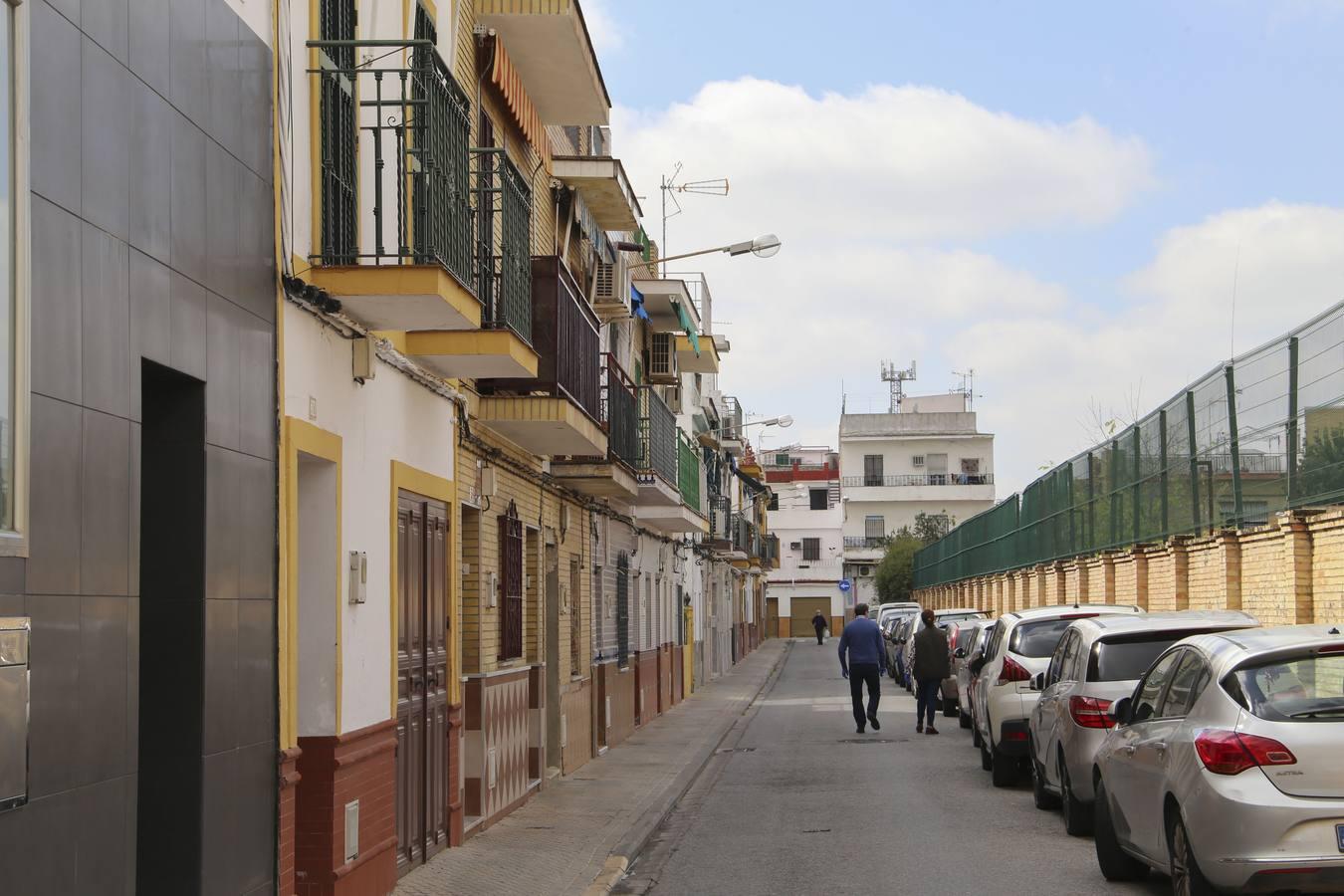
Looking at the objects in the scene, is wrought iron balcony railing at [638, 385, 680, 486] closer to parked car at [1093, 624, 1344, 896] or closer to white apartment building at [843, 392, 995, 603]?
parked car at [1093, 624, 1344, 896]

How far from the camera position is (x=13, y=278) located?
5398 millimetres

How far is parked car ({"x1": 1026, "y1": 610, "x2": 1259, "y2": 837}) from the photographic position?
40.8ft

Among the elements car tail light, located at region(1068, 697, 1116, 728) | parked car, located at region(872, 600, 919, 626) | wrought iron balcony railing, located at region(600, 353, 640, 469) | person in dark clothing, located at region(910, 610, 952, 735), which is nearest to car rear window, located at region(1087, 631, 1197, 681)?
car tail light, located at region(1068, 697, 1116, 728)

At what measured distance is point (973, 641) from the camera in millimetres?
24516

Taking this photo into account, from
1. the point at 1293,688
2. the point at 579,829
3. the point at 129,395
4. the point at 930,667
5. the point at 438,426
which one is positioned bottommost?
the point at 579,829

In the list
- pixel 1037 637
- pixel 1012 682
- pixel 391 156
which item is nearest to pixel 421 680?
→ pixel 391 156

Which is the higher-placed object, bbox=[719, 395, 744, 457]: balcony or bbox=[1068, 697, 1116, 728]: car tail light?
bbox=[719, 395, 744, 457]: balcony

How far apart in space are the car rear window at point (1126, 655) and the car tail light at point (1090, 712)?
1.05ft

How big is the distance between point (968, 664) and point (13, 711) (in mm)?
18975

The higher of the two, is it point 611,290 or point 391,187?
point 611,290

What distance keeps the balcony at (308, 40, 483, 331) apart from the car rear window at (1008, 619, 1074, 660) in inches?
369

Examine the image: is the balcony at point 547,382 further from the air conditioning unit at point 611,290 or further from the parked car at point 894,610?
the parked car at point 894,610

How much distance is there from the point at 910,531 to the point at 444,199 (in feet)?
299

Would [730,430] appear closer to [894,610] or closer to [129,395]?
[894,610]
